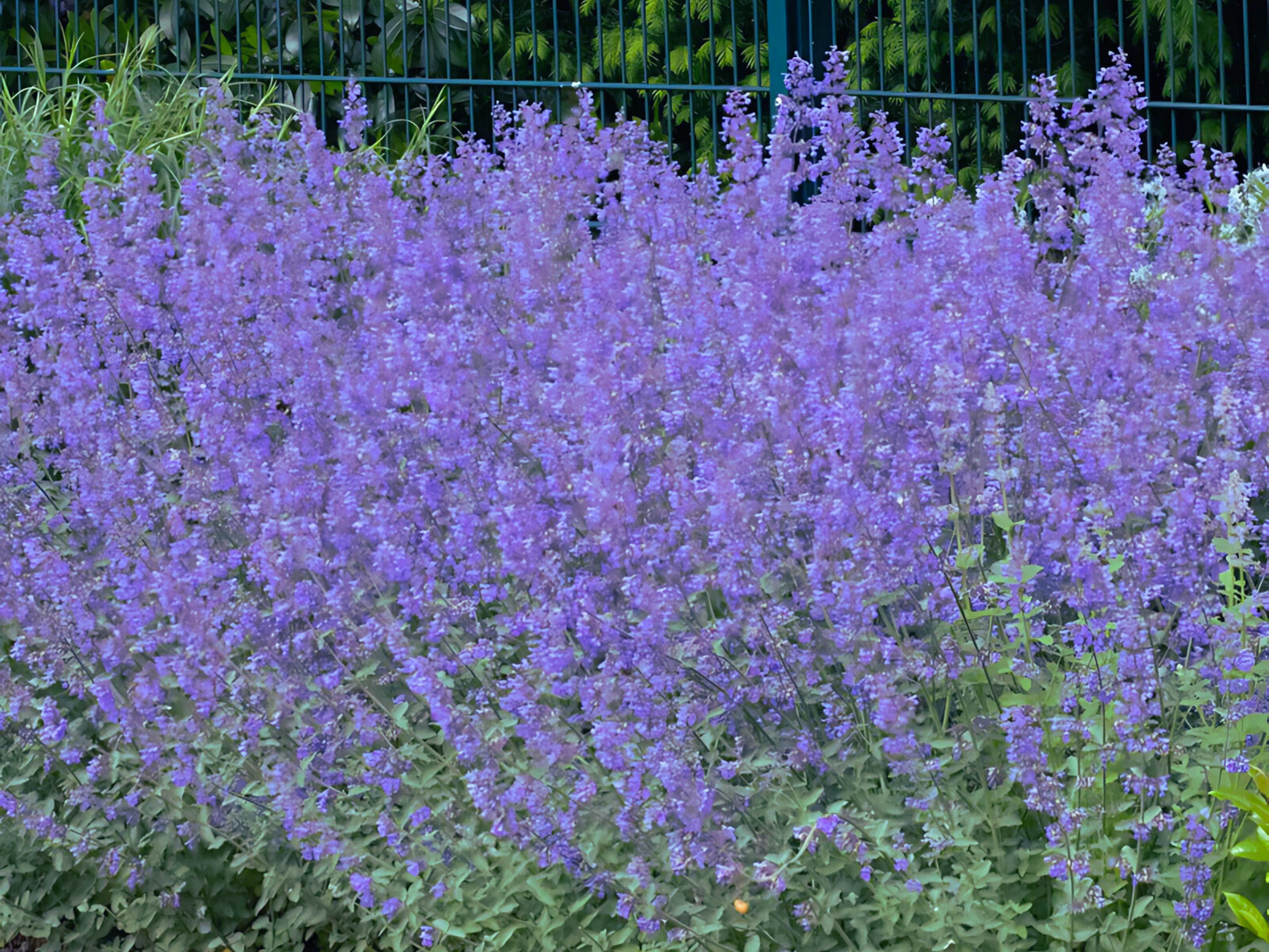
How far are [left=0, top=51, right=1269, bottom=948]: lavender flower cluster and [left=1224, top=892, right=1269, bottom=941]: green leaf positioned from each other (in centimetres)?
6

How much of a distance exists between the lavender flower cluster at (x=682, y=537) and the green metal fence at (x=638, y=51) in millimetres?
3420

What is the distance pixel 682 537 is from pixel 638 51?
6.89m

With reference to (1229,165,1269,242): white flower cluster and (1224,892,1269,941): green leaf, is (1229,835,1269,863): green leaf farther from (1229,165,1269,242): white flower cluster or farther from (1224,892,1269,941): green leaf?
(1229,165,1269,242): white flower cluster

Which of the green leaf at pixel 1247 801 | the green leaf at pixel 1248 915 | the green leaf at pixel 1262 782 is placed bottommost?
the green leaf at pixel 1248 915

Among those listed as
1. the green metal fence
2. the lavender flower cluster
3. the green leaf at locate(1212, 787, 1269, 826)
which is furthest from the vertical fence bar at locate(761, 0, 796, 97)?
the green leaf at locate(1212, 787, 1269, 826)

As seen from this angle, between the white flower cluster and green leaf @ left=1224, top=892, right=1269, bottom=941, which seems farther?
the white flower cluster

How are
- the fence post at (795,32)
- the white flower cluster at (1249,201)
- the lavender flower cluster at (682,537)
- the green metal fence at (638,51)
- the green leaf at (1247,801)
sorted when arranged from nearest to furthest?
the green leaf at (1247,801) → the lavender flower cluster at (682,537) → the white flower cluster at (1249,201) → the fence post at (795,32) → the green metal fence at (638,51)

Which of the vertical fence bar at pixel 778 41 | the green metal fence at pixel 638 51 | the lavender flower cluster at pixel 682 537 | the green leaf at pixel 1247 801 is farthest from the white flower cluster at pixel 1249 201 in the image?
the green leaf at pixel 1247 801

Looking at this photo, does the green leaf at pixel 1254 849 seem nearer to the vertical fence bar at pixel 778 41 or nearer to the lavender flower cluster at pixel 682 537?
the lavender flower cluster at pixel 682 537

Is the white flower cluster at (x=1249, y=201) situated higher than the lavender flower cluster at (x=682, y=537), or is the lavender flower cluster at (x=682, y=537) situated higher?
the white flower cluster at (x=1249, y=201)

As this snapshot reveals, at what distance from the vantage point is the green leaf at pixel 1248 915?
236cm

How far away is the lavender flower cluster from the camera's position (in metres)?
2.59

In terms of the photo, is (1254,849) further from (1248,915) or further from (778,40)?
(778,40)

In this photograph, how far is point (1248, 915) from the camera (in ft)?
7.79
